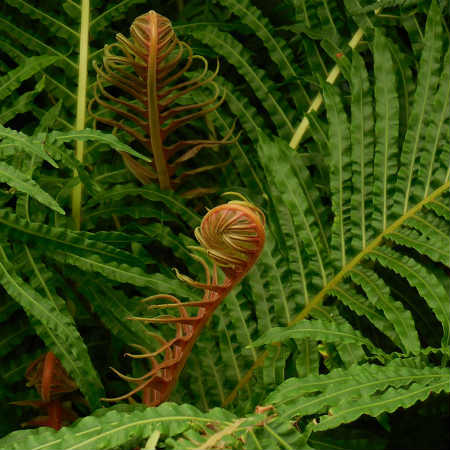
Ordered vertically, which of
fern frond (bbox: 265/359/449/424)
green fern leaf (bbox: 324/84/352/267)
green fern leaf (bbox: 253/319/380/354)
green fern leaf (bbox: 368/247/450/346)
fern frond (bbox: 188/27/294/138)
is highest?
fern frond (bbox: 188/27/294/138)

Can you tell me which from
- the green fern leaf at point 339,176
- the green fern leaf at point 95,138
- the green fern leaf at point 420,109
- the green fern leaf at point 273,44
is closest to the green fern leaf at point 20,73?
the green fern leaf at point 95,138

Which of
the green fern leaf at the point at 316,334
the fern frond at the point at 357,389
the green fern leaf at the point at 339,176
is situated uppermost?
the green fern leaf at the point at 339,176

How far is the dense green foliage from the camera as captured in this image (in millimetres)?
685

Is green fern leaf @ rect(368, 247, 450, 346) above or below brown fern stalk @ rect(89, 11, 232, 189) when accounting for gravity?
below

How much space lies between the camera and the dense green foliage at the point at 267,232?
0.69m

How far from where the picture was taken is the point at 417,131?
2.87 feet

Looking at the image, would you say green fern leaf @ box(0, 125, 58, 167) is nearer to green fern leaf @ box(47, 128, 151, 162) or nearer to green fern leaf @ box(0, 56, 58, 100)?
green fern leaf @ box(47, 128, 151, 162)

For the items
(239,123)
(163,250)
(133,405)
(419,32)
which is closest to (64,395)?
(133,405)

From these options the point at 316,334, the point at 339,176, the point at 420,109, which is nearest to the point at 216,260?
the point at 316,334

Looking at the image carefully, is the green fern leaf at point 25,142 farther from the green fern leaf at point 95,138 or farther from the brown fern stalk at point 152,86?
the brown fern stalk at point 152,86

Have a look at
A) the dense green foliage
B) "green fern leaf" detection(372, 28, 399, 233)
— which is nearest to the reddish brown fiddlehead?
the dense green foliage

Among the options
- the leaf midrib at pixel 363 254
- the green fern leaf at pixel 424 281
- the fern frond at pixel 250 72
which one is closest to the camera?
the green fern leaf at pixel 424 281

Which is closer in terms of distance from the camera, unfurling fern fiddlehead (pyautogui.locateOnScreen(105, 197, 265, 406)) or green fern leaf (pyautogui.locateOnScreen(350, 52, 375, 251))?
unfurling fern fiddlehead (pyautogui.locateOnScreen(105, 197, 265, 406))

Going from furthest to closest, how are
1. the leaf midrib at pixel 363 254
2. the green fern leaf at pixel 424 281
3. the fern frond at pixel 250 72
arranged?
the fern frond at pixel 250 72 < the leaf midrib at pixel 363 254 < the green fern leaf at pixel 424 281
